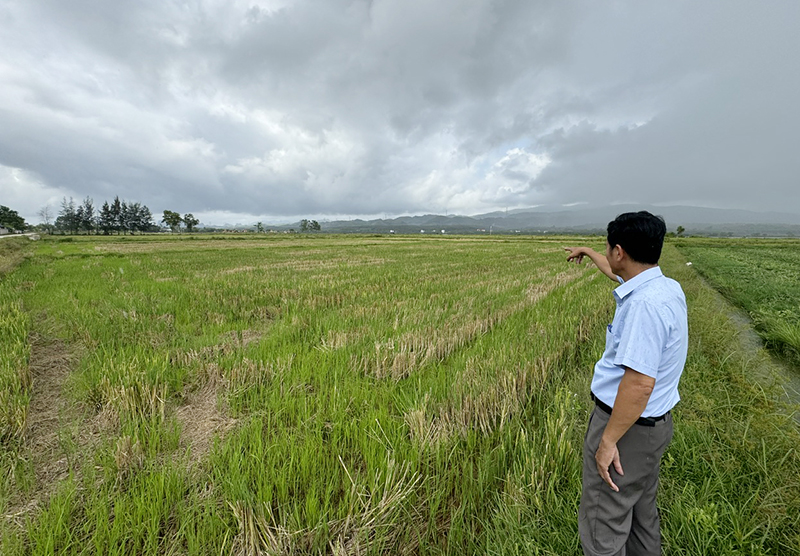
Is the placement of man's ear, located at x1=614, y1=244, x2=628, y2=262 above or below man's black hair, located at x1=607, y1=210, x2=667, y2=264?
below

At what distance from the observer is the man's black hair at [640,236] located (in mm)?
1622

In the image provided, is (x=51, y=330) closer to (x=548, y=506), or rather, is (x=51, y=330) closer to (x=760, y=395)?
(x=548, y=506)

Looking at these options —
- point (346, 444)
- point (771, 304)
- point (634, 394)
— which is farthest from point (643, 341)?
point (771, 304)

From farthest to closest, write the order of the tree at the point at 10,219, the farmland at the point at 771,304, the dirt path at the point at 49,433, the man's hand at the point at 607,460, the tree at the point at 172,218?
the tree at the point at 172,218 → the tree at the point at 10,219 → the farmland at the point at 771,304 → the dirt path at the point at 49,433 → the man's hand at the point at 607,460

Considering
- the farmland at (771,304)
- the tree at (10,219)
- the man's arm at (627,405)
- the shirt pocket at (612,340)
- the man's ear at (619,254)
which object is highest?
the tree at (10,219)

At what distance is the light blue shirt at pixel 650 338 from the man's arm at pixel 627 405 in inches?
1.8

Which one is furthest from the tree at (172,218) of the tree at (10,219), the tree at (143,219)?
the tree at (10,219)

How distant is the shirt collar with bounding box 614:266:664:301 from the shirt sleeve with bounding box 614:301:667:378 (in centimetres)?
14

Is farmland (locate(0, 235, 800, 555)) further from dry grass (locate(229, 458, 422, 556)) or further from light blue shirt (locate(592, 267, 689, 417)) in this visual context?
light blue shirt (locate(592, 267, 689, 417))

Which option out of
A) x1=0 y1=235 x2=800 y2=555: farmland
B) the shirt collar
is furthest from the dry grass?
the shirt collar

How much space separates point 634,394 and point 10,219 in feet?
453

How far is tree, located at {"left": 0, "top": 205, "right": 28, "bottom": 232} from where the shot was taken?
84250 millimetres

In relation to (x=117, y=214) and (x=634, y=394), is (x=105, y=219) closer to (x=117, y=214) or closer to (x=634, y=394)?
(x=117, y=214)

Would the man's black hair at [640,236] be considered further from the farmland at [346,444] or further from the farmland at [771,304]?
the farmland at [771,304]
